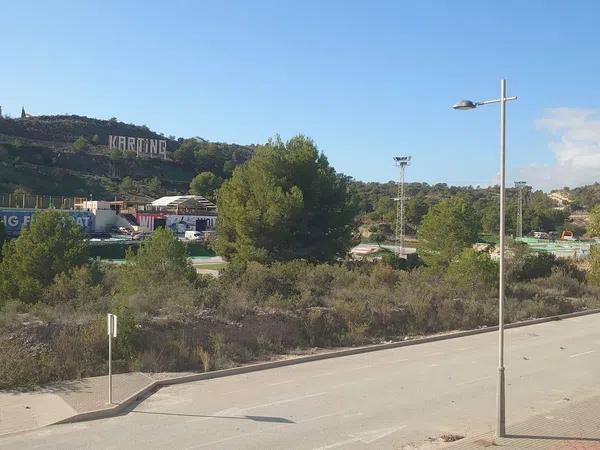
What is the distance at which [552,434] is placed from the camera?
9.11 meters

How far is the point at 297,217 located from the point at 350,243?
13.8 ft

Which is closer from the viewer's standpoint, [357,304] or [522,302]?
[357,304]

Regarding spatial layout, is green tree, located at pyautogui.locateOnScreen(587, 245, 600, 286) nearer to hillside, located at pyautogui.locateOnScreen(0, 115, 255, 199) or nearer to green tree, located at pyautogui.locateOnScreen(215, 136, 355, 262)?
green tree, located at pyautogui.locateOnScreen(215, 136, 355, 262)

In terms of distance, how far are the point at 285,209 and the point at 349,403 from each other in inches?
722

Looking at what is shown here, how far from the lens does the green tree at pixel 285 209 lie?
29469mm

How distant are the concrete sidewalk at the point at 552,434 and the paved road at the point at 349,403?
24.7 inches

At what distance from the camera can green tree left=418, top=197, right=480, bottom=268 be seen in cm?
3591

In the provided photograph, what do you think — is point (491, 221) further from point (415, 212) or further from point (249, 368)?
point (249, 368)

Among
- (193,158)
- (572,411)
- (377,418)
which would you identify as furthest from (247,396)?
(193,158)

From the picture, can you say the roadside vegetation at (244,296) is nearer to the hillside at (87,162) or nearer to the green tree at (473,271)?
the green tree at (473,271)

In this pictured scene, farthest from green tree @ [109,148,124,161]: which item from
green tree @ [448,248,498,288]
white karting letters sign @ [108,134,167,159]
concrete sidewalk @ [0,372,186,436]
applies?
concrete sidewalk @ [0,372,186,436]

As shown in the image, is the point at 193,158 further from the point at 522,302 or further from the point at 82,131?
the point at 522,302

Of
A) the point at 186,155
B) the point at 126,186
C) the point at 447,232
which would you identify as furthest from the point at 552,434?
the point at 186,155

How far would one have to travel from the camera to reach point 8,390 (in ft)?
37.0
